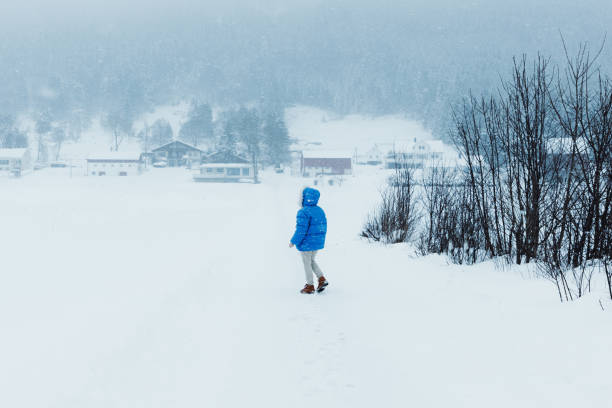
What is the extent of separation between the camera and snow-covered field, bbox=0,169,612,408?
9.44 feet

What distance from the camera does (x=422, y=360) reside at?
11.3 feet

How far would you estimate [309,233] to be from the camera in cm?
582

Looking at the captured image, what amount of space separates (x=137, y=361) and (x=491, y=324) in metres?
3.76

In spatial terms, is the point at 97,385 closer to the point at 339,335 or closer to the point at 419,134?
the point at 339,335

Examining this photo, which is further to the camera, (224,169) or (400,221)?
(224,169)

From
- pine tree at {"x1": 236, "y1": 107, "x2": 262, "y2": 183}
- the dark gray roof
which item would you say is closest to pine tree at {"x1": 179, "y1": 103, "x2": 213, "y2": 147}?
pine tree at {"x1": 236, "y1": 107, "x2": 262, "y2": 183}

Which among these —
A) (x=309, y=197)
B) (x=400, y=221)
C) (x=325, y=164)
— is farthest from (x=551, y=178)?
(x=325, y=164)

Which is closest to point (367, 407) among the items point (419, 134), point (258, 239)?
point (258, 239)

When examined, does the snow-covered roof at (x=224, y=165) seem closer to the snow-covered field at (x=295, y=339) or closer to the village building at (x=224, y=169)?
the village building at (x=224, y=169)

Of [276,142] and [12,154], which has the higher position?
A: [276,142]

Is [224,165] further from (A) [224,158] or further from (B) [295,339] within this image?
(B) [295,339]

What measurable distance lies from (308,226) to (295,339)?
218 centimetres

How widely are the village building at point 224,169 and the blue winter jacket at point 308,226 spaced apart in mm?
53537

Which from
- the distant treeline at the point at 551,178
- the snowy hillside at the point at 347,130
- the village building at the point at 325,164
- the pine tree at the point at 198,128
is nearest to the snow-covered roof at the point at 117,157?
the village building at the point at 325,164
